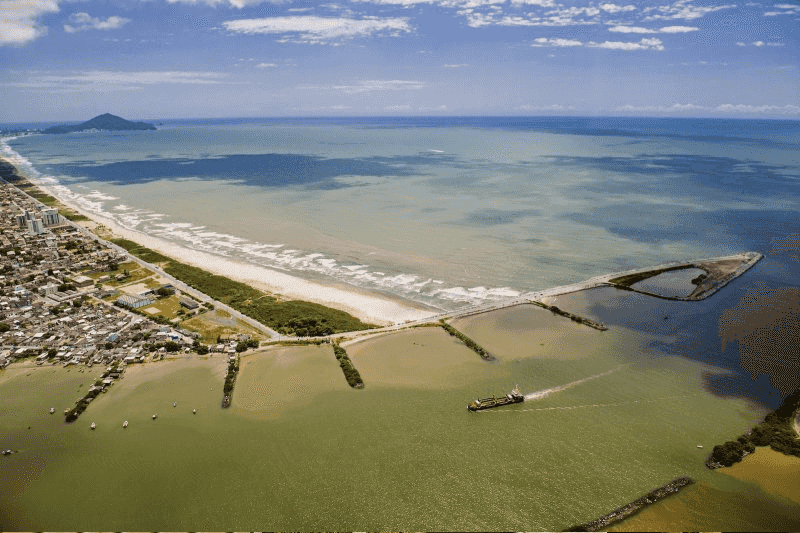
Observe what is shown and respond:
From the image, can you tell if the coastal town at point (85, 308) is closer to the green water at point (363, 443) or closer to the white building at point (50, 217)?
the green water at point (363, 443)

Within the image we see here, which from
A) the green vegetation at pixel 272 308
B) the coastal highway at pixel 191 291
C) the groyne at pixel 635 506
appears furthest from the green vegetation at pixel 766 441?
the coastal highway at pixel 191 291

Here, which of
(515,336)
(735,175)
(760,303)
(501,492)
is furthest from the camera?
(735,175)

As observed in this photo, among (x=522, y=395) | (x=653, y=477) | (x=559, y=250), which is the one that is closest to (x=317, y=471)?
(x=522, y=395)

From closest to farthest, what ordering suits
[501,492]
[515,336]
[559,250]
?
[501,492] → [515,336] → [559,250]

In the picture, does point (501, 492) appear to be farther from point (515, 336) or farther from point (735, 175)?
point (735, 175)

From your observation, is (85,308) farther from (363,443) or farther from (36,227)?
(36,227)
